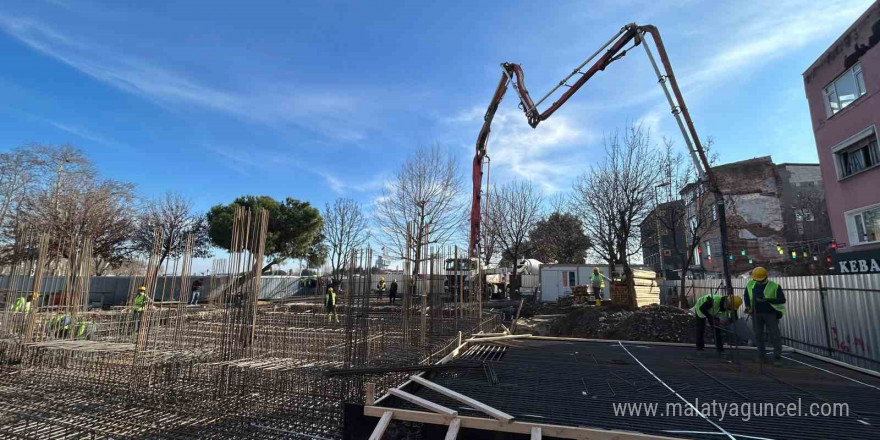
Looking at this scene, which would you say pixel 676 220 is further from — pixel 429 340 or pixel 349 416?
pixel 349 416

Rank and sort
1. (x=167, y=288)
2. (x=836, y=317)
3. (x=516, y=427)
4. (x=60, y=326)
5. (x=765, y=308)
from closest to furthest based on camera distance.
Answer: (x=516, y=427) < (x=765, y=308) < (x=836, y=317) < (x=60, y=326) < (x=167, y=288)

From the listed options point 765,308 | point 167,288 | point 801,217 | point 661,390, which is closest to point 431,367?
point 661,390

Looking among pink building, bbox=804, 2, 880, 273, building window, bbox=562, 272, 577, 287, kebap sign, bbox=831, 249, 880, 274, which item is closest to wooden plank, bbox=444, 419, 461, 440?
kebap sign, bbox=831, 249, 880, 274

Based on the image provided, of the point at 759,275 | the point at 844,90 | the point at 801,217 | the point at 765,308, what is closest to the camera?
the point at 765,308

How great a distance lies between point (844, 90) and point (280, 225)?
98.7 ft

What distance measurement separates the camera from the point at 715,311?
716 centimetres

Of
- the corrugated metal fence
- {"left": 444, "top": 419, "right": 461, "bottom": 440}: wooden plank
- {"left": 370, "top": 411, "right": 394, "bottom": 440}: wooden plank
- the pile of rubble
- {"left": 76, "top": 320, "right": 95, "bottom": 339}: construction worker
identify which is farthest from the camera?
the corrugated metal fence

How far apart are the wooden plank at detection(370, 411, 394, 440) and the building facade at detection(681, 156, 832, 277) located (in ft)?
96.2

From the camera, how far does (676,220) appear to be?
17062mm

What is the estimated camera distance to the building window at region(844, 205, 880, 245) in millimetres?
12312

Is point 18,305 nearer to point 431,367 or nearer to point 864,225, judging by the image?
point 431,367

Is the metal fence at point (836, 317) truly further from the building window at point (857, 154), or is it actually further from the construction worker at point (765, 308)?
the building window at point (857, 154)

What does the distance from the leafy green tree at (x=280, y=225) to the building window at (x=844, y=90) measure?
28362 millimetres

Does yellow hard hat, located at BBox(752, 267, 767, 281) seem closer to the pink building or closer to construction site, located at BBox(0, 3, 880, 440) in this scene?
construction site, located at BBox(0, 3, 880, 440)
